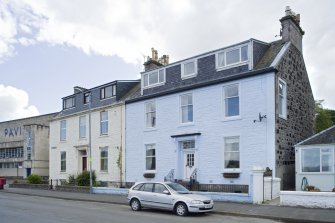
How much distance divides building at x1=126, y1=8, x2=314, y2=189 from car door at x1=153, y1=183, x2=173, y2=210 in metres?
6.58

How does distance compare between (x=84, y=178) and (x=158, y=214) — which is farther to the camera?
(x=84, y=178)

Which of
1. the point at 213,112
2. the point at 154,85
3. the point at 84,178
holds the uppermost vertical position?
the point at 154,85

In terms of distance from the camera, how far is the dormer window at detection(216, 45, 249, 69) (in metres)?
23.4

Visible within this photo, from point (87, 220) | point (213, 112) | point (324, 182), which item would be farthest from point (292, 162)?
point (87, 220)

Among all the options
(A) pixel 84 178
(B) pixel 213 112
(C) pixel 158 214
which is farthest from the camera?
(A) pixel 84 178

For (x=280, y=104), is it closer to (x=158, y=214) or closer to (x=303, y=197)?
(x=303, y=197)

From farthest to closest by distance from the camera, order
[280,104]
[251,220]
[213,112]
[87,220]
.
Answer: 1. [213,112]
2. [280,104]
3. [251,220]
4. [87,220]

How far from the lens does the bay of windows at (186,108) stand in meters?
25.9

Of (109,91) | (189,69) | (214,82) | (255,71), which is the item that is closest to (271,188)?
(255,71)

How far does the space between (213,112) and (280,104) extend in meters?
4.03

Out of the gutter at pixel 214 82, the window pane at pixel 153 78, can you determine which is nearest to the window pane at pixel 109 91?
the gutter at pixel 214 82

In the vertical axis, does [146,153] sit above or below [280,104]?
below

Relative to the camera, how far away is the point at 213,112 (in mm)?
24422

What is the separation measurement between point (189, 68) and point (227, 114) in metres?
4.69
